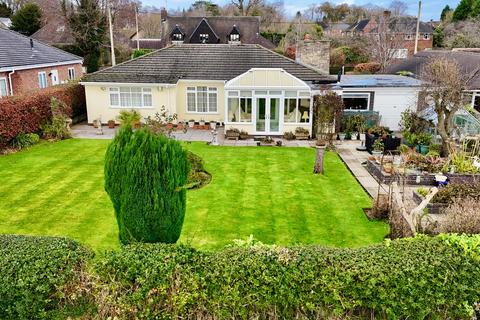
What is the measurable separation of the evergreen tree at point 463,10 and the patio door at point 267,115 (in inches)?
1901

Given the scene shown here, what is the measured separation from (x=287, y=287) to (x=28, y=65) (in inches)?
1061

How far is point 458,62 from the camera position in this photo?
25984mm

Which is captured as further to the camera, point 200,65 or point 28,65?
point 28,65

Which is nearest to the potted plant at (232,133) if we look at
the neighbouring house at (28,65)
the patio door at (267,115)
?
the patio door at (267,115)

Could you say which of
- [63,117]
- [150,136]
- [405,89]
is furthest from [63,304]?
[405,89]

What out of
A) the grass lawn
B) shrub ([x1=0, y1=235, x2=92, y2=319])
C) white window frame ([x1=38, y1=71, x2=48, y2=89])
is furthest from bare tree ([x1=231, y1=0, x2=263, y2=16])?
shrub ([x1=0, y1=235, x2=92, y2=319])

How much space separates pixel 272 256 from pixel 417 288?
93.1 inches

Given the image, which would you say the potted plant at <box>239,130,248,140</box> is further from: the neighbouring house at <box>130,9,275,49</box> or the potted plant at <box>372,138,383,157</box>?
the neighbouring house at <box>130,9,275,49</box>

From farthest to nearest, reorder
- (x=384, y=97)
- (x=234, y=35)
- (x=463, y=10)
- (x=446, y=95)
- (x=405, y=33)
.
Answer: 1. (x=463, y=10)
2. (x=405, y=33)
3. (x=234, y=35)
4. (x=384, y=97)
5. (x=446, y=95)

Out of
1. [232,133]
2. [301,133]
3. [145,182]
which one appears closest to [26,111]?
[232,133]

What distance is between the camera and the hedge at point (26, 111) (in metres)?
19.0

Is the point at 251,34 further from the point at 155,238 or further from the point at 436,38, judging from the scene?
the point at 155,238

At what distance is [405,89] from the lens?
23.7m

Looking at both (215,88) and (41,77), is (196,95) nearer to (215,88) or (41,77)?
(215,88)
